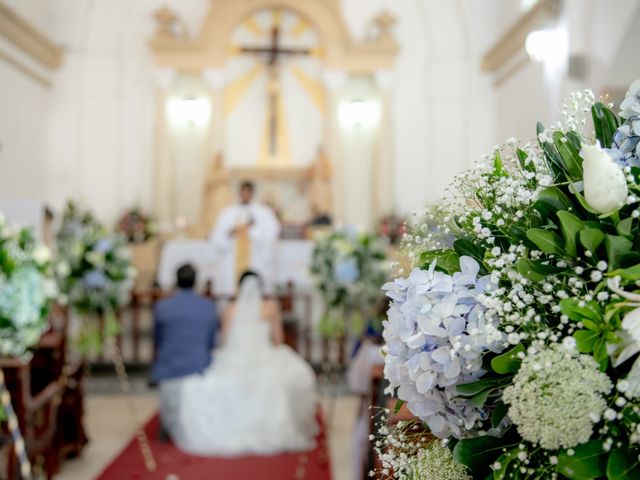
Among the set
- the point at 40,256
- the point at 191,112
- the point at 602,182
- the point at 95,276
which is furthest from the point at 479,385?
the point at 191,112

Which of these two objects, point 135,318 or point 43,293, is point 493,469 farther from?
point 135,318

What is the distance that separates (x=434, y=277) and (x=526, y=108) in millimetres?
10668

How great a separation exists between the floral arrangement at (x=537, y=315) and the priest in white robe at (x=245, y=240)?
950cm

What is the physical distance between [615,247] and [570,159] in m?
0.21

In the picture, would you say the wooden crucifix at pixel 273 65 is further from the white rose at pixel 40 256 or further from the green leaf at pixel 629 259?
the green leaf at pixel 629 259

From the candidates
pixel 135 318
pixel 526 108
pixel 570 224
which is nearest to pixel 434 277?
pixel 570 224

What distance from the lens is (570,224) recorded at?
1.14 meters

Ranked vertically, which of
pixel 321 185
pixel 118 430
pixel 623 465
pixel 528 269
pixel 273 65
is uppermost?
pixel 273 65

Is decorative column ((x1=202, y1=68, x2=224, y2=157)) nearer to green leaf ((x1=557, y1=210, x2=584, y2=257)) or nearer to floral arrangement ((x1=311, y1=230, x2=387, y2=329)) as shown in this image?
floral arrangement ((x1=311, y1=230, x2=387, y2=329))

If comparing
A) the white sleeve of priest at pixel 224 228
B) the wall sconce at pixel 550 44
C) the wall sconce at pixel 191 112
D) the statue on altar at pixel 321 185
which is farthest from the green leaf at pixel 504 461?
the wall sconce at pixel 191 112

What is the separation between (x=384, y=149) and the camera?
13633 mm

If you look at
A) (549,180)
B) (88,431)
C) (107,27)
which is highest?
(107,27)

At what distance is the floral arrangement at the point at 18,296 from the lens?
3836 millimetres

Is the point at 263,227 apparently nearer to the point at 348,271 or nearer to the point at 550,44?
the point at 348,271
